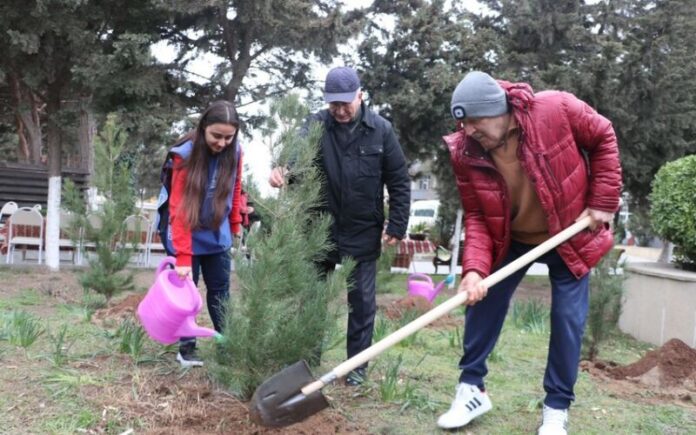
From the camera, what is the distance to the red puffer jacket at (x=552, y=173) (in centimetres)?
271

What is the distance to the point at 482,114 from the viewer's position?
2635 mm

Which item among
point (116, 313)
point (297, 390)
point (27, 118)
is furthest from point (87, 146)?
point (297, 390)

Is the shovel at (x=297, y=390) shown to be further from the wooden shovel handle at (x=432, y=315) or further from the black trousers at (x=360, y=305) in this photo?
the black trousers at (x=360, y=305)

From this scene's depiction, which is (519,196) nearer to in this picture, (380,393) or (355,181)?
(355,181)

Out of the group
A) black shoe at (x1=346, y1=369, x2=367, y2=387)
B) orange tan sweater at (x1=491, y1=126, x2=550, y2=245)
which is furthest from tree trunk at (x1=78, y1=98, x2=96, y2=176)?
orange tan sweater at (x1=491, y1=126, x2=550, y2=245)

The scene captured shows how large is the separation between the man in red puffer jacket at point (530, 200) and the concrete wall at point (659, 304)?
2669 millimetres

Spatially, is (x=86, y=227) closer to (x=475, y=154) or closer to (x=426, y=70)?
(x=475, y=154)

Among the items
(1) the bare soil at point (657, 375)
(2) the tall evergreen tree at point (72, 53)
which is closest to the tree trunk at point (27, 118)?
(2) the tall evergreen tree at point (72, 53)

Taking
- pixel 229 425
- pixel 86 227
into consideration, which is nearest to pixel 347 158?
pixel 229 425

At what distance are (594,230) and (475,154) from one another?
2.13ft

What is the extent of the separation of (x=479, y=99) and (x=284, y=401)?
147cm

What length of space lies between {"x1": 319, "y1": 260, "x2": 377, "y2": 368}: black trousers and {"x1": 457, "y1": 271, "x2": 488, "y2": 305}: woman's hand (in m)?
0.72

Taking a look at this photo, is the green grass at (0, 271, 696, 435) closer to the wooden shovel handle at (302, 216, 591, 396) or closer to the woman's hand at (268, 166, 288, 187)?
the wooden shovel handle at (302, 216, 591, 396)

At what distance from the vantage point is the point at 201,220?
338 centimetres
